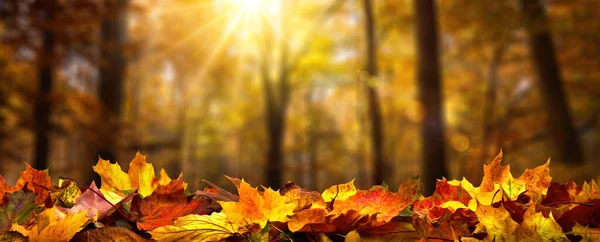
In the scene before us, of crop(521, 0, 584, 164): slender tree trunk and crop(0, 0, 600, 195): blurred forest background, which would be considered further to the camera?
crop(521, 0, 584, 164): slender tree trunk

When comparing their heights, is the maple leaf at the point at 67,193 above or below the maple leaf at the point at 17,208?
below

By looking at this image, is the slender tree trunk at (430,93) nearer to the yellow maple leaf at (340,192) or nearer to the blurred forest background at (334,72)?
the blurred forest background at (334,72)

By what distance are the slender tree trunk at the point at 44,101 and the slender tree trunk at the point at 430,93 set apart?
17.3ft

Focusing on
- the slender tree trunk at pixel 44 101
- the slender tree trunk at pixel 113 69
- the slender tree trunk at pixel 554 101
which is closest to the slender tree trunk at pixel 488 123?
the slender tree trunk at pixel 554 101

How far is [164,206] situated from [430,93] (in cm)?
666

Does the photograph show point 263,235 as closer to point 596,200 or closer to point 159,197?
point 159,197

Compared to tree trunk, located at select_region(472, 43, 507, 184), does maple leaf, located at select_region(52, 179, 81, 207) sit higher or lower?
higher

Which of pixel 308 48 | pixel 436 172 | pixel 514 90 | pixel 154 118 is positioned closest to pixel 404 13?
pixel 308 48

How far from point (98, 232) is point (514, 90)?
1778 centimetres

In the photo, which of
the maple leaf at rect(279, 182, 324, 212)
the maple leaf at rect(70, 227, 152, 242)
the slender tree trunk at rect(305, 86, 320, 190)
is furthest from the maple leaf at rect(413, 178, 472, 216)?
the slender tree trunk at rect(305, 86, 320, 190)

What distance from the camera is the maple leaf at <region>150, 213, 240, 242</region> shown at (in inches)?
34.5

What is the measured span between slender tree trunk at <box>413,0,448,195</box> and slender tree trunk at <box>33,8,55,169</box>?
17.3 feet

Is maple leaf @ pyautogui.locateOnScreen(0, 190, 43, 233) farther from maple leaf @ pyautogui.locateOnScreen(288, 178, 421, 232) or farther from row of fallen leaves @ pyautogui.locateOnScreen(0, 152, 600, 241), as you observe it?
maple leaf @ pyautogui.locateOnScreen(288, 178, 421, 232)

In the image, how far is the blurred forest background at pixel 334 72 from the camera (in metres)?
7.49
